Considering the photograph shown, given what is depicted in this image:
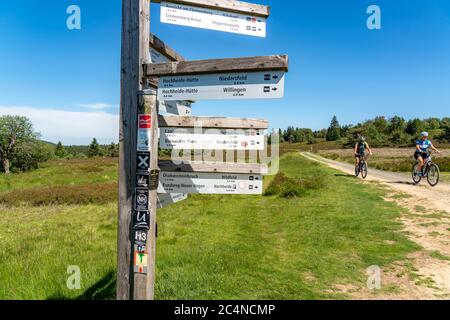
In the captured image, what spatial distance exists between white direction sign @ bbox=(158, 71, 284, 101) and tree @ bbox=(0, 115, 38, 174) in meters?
57.9

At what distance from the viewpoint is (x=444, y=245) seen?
19.1 ft

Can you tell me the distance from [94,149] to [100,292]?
10814cm

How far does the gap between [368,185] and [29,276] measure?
540 inches

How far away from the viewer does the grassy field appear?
437 centimetres

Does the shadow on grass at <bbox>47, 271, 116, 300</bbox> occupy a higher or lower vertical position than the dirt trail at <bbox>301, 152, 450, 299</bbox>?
lower

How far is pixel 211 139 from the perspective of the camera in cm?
376

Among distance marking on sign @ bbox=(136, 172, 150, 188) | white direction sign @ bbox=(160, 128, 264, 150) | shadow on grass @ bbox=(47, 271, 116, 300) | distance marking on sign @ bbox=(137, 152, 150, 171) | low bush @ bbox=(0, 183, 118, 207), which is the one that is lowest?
low bush @ bbox=(0, 183, 118, 207)

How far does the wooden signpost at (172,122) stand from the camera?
10.2 feet

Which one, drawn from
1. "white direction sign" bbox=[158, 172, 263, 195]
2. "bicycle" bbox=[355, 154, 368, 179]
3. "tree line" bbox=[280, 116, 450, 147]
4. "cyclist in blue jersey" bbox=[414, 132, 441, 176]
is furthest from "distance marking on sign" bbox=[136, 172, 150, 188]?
"tree line" bbox=[280, 116, 450, 147]

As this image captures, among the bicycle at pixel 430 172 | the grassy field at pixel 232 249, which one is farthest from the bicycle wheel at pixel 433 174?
the grassy field at pixel 232 249

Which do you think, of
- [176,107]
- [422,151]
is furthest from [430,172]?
[176,107]

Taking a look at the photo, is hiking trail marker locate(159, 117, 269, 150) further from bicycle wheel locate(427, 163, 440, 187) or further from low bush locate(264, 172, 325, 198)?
bicycle wheel locate(427, 163, 440, 187)

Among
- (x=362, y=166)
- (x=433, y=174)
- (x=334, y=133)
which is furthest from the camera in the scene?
(x=334, y=133)

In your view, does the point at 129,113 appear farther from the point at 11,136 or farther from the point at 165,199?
the point at 11,136
